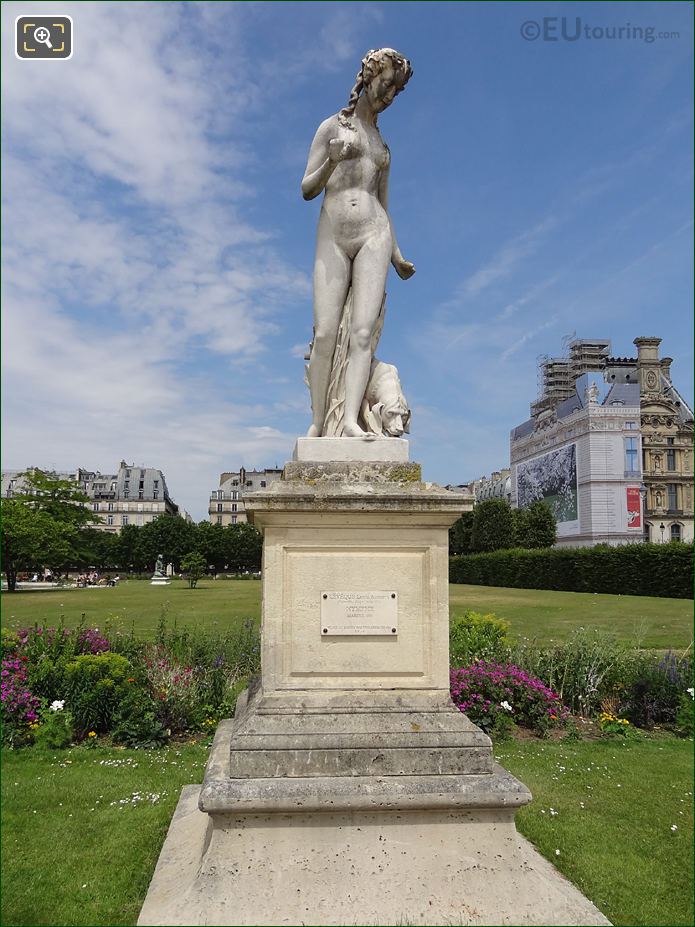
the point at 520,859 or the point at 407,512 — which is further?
the point at 407,512

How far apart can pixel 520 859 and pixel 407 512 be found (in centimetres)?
196

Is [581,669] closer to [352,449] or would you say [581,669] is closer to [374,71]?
[352,449]

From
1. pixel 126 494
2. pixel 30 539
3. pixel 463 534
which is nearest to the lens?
pixel 30 539

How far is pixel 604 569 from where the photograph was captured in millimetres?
36500

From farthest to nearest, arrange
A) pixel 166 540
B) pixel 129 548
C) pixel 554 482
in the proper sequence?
pixel 129 548
pixel 166 540
pixel 554 482

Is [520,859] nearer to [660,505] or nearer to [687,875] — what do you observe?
[687,875]

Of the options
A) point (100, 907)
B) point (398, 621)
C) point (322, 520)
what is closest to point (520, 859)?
point (398, 621)

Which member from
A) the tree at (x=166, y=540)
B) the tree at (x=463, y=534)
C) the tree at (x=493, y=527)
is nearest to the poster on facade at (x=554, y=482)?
the tree at (x=463, y=534)

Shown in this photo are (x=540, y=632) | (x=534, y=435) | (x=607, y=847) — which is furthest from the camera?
(x=534, y=435)

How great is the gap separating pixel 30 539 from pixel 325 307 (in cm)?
4359

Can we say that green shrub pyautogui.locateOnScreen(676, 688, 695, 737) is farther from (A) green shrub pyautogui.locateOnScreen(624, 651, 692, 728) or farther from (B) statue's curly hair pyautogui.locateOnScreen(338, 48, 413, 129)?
(B) statue's curly hair pyautogui.locateOnScreen(338, 48, 413, 129)

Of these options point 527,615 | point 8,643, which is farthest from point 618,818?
A: point 527,615

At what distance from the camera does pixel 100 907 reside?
158 inches

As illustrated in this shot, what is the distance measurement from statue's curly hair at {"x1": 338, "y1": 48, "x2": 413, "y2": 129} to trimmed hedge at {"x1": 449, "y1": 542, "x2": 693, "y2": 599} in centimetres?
3122
